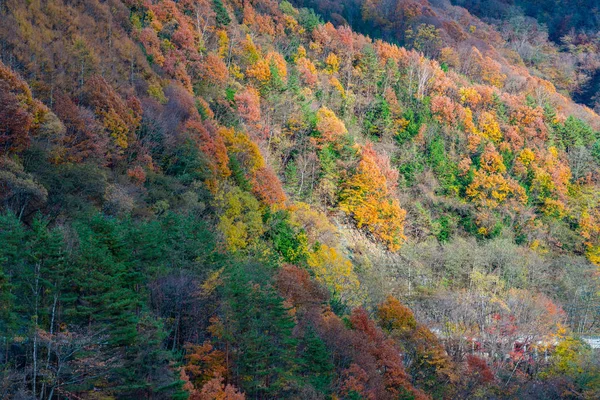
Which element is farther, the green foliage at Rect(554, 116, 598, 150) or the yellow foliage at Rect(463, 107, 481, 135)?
the green foliage at Rect(554, 116, 598, 150)

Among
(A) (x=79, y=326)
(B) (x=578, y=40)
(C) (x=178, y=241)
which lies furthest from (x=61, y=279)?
(B) (x=578, y=40)

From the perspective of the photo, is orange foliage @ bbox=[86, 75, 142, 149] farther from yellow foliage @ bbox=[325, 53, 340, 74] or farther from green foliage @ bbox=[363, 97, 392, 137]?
yellow foliage @ bbox=[325, 53, 340, 74]

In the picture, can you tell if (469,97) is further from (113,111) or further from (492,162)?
(113,111)

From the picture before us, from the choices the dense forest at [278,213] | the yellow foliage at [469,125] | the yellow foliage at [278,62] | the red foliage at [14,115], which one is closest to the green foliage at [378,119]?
the dense forest at [278,213]

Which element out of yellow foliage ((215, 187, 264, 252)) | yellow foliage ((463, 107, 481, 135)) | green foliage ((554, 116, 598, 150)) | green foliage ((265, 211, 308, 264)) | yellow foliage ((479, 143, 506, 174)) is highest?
green foliage ((554, 116, 598, 150))

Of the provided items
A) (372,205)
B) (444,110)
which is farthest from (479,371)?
(444,110)

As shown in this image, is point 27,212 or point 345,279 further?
point 345,279

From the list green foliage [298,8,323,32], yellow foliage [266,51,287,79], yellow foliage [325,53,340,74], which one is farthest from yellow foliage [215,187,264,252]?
green foliage [298,8,323,32]

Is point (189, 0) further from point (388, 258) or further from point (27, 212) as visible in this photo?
point (27, 212)
